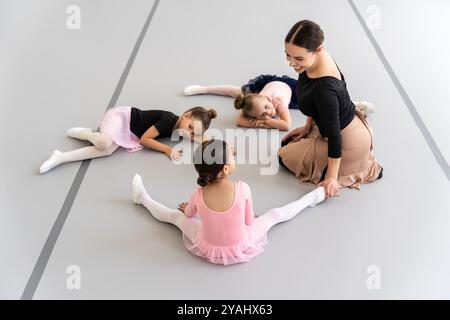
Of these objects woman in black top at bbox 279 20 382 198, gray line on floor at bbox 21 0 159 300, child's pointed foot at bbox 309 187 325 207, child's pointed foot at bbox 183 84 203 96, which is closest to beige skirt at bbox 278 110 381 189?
woman in black top at bbox 279 20 382 198

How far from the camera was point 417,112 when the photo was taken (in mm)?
2660

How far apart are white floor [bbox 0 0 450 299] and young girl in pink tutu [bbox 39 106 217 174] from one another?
54 millimetres

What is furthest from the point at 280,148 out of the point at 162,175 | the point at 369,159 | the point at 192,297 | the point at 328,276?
the point at 192,297

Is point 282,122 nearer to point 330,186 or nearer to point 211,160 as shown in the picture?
point 330,186

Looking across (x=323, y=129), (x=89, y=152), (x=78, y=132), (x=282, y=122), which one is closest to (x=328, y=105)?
(x=323, y=129)

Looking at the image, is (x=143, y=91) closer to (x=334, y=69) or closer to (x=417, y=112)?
(x=334, y=69)

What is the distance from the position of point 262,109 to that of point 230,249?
0.91 meters

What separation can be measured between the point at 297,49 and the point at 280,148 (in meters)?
0.62

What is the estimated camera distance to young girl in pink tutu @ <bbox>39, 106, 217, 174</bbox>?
2.35 m

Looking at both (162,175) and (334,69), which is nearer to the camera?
(334,69)

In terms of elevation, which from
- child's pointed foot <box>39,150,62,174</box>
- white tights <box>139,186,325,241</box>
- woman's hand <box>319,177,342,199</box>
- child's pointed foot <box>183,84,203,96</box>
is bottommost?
white tights <box>139,186,325,241</box>

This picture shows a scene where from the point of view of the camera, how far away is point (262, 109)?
2.54 meters

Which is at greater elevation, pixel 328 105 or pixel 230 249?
pixel 328 105

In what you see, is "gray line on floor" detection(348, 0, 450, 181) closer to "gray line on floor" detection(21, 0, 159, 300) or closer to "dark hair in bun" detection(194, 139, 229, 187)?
"dark hair in bun" detection(194, 139, 229, 187)
